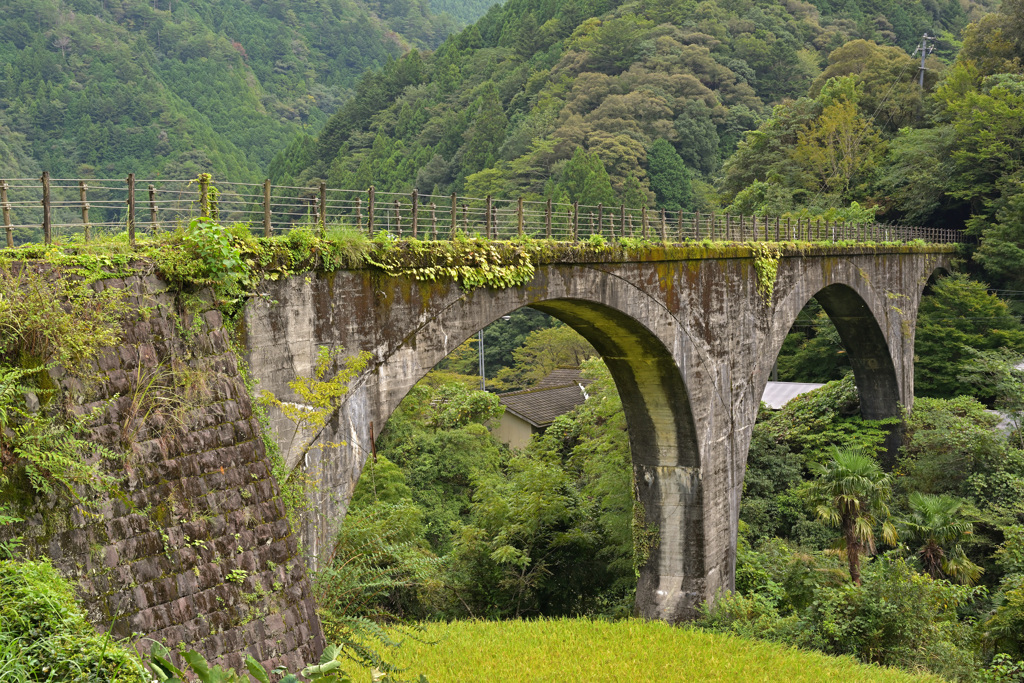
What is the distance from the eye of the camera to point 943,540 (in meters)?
18.7

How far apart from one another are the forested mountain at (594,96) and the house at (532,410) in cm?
1478

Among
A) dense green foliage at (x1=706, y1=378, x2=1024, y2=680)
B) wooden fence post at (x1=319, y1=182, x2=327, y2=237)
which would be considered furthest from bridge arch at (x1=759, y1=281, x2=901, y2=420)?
wooden fence post at (x1=319, y1=182, x2=327, y2=237)

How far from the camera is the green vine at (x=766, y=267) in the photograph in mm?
17312

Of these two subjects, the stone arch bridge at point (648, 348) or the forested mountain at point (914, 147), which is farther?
the forested mountain at point (914, 147)

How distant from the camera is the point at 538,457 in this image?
2170cm

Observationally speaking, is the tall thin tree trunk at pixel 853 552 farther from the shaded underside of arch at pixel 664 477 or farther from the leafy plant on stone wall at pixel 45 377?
the leafy plant on stone wall at pixel 45 377

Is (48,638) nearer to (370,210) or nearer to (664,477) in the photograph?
(370,210)

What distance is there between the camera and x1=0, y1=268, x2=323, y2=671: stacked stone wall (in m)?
5.39

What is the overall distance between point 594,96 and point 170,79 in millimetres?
40925

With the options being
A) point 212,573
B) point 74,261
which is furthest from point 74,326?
point 212,573

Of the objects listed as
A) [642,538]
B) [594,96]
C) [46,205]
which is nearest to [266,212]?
[46,205]

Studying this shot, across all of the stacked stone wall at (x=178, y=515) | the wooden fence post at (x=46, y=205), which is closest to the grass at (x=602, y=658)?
the stacked stone wall at (x=178, y=515)

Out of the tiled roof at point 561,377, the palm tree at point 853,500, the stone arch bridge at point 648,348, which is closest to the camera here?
the stone arch bridge at point 648,348

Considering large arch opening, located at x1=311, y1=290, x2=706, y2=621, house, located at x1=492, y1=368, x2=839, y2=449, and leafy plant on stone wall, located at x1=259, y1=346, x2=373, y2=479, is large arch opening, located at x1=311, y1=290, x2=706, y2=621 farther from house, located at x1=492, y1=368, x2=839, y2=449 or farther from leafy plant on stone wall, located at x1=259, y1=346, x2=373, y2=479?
house, located at x1=492, y1=368, x2=839, y2=449
